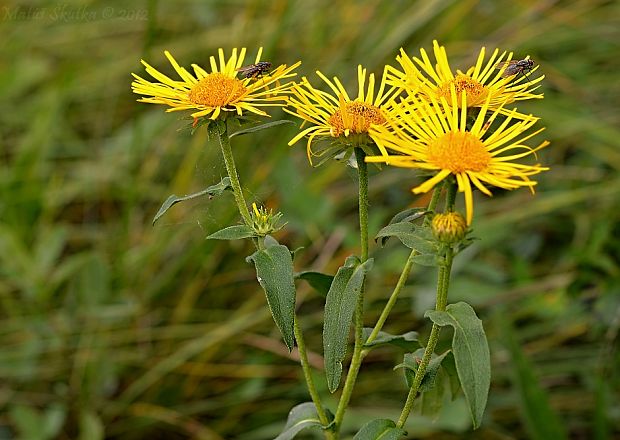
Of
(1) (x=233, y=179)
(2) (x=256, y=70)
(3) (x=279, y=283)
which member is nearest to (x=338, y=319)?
(3) (x=279, y=283)

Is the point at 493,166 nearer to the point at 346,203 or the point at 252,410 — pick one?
the point at 252,410

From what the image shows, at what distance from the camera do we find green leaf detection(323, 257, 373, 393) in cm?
75

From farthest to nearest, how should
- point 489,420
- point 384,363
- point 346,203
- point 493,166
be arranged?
point 346,203, point 384,363, point 489,420, point 493,166

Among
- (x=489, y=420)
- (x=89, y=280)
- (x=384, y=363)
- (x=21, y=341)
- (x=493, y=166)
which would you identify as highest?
(x=493, y=166)

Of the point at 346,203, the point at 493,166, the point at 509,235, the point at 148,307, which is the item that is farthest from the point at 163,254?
the point at 493,166

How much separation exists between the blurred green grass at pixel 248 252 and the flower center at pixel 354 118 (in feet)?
2.30

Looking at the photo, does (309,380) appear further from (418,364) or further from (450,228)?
(450,228)

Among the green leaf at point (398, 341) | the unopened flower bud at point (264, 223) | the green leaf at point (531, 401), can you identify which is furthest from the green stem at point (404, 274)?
the green leaf at point (531, 401)

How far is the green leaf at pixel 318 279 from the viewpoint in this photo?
2.78 feet

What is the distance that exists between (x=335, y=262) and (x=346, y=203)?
0.83 feet

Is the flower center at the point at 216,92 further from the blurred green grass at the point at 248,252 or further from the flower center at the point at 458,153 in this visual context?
the blurred green grass at the point at 248,252

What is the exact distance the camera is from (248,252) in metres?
1.91

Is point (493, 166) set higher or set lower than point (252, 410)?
higher

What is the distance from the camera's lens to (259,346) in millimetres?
1748
